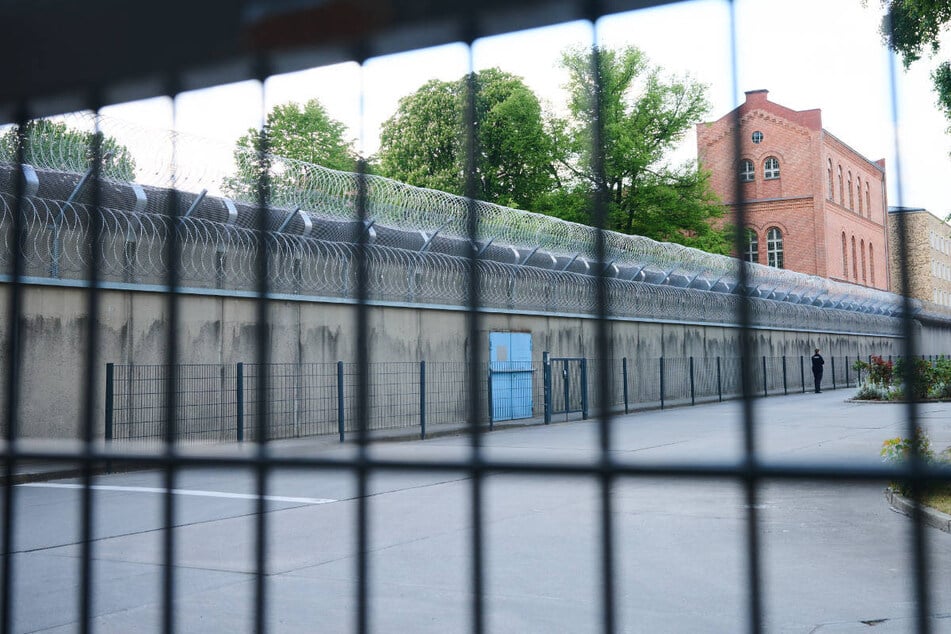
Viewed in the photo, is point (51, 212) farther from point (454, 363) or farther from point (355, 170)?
point (355, 170)

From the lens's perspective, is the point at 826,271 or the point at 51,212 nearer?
the point at 826,271

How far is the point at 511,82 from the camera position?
62.1 inches

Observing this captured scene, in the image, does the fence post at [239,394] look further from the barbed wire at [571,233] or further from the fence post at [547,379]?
the barbed wire at [571,233]

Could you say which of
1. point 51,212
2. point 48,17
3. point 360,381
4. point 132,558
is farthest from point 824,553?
point 51,212

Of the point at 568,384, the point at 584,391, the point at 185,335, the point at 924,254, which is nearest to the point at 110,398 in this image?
the point at 185,335

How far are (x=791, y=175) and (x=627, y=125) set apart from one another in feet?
1.18

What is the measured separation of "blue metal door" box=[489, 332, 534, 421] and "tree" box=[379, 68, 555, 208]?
43.2ft

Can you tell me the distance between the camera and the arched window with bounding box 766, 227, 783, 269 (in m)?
1.50

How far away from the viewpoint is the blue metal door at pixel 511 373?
610 inches

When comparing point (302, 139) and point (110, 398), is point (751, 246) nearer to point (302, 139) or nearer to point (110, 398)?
point (302, 139)

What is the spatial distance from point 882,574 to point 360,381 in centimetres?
461

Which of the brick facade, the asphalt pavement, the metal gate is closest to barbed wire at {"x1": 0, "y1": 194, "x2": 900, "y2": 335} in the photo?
the asphalt pavement

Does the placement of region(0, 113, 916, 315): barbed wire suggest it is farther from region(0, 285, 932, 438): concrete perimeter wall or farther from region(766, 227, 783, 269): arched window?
region(0, 285, 932, 438): concrete perimeter wall

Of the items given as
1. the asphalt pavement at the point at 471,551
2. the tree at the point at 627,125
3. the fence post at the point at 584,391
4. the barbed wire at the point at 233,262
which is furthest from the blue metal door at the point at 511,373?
the tree at the point at 627,125
